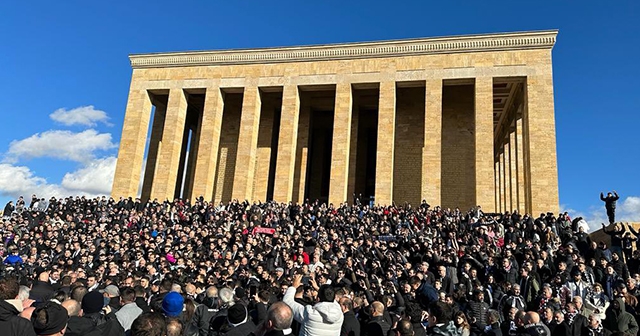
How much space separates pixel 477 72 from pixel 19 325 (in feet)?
77.4

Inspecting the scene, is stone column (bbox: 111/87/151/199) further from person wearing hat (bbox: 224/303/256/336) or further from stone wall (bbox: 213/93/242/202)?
person wearing hat (bbox: 224/303/256/336)

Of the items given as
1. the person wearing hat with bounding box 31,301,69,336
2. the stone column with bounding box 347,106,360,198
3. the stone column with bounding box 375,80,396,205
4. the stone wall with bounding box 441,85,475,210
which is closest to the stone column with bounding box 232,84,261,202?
the stone column with bounding box 347,106,360,198

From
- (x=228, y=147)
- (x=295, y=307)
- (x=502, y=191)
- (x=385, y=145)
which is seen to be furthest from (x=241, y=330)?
(x=502, y=191)

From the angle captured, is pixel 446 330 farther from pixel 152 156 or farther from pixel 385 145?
pixel 152 156

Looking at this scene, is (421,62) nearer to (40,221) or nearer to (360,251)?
(360,251)

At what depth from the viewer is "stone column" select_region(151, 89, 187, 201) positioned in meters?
26.0

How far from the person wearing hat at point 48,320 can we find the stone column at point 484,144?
21047 millimetres

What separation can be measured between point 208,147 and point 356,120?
9006 millimetres

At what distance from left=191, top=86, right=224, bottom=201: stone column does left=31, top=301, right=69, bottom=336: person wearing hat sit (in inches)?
881

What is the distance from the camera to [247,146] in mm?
25828

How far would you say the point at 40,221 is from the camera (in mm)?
18547

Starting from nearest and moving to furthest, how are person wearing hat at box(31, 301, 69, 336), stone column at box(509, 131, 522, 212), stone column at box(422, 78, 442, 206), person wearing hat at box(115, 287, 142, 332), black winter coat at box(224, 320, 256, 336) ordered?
person wearing hat at box(31, 301, 69, 336) → black winter coat at box(224, 320, 256, 336) → person wearing hat at box(115, 287, 142, 332) → stone column at box(422, 78, 442, 206) → stone column at box(509, 131, 522, 212)

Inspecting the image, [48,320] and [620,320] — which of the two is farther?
[620,320]

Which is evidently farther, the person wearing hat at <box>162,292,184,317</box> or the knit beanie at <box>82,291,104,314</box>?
the knit beanie at <box>82,291,104,314</box>
